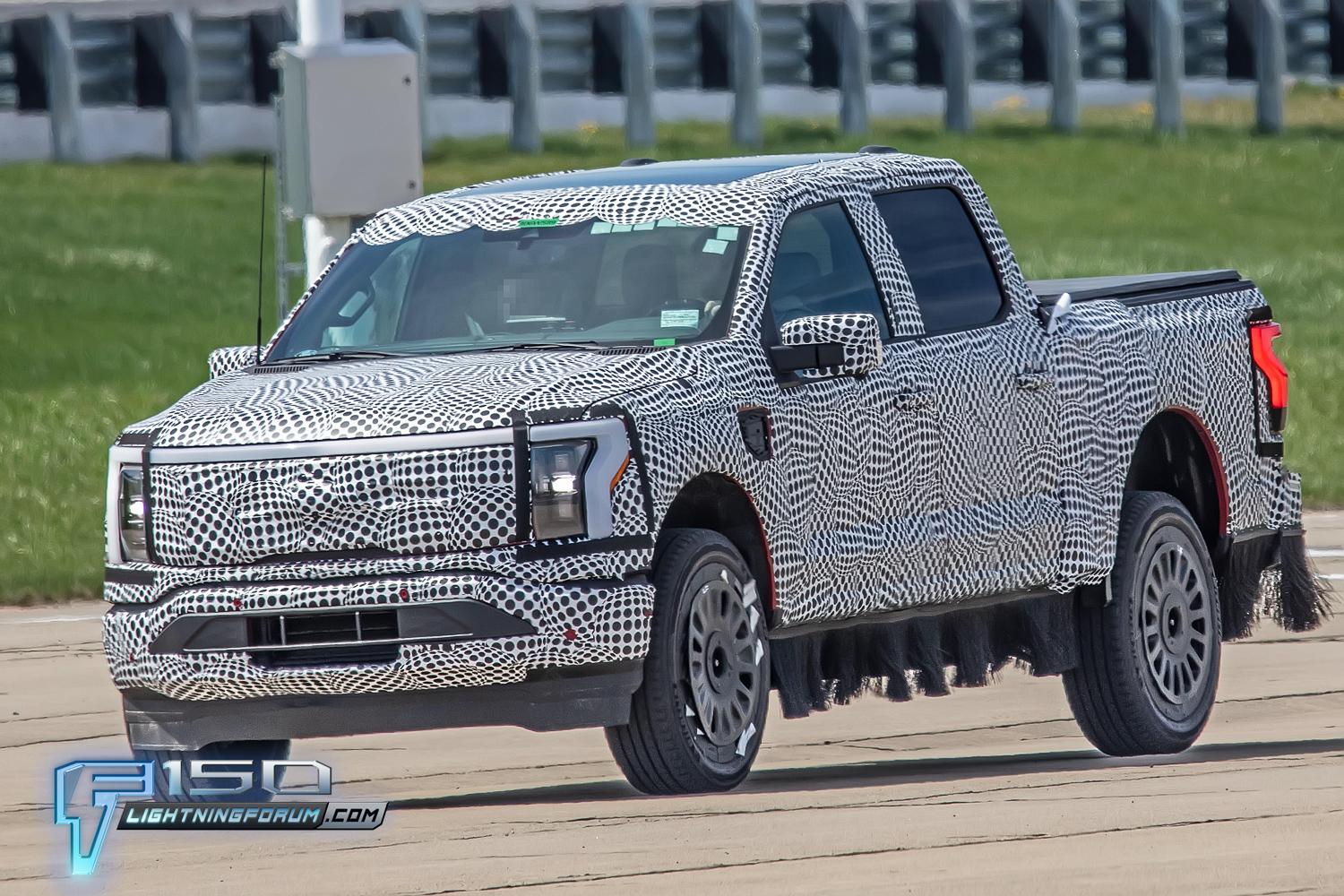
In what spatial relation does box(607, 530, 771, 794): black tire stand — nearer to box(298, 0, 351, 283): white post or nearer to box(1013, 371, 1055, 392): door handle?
box(1013, 371, 1055, 392): door handle

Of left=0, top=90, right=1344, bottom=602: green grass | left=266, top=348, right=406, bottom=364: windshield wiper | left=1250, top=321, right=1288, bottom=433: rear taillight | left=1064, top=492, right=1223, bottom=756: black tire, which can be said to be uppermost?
left=266, top=348, right=406, bottom=364: windshield wiper

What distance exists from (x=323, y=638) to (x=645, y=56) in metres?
20.7

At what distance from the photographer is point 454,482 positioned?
8469mm

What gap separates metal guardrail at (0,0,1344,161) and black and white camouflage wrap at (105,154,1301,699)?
16.4 metres

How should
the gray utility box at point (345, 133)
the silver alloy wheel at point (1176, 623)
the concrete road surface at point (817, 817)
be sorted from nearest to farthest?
the concrete road surface at point (817, 817) → the silver alloy wheel at point (1176, 623) → the gray utility box at point (345, 133)

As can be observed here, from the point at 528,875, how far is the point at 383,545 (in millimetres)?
1264

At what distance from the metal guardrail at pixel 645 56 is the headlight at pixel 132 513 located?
1750 cm

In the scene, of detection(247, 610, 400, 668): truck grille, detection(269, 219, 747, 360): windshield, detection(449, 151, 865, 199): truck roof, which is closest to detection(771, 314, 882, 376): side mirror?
detection(269, 219, 747, 360): windshield

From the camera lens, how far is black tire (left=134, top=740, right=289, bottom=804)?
896 cm

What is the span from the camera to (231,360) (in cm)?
988

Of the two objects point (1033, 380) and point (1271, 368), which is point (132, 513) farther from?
point (1271, 368)

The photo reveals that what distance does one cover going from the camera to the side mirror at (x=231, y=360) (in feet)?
32.3

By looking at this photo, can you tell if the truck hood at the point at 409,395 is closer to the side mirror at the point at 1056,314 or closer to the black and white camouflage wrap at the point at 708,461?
the black and white camouflage wrap at the point at 708,461

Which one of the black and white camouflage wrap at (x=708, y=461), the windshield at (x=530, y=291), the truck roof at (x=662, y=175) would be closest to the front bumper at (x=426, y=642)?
the black and white camouflage wrap at (x=708, y=461)
